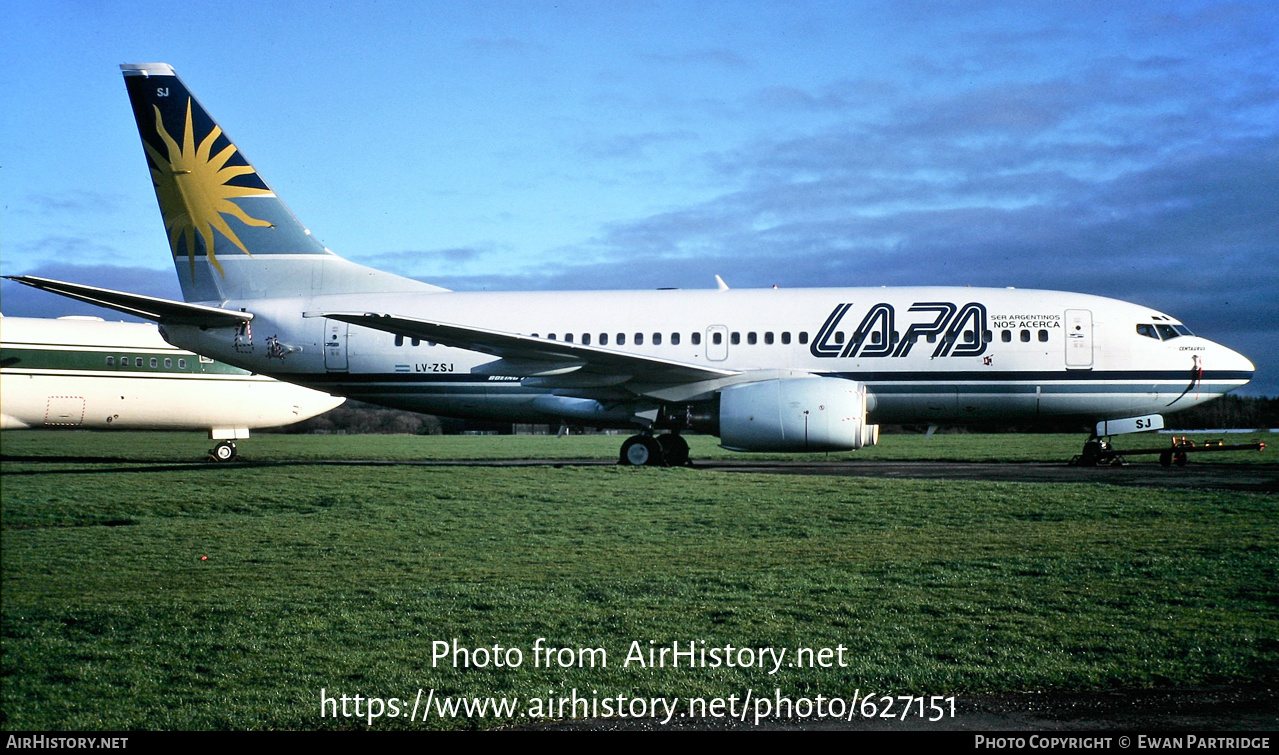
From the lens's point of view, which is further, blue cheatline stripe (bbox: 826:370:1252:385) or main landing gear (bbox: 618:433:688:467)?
main landing gear (bbox: 618:433:688:467)

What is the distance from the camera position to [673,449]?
1875cm

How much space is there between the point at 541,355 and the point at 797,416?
16.0ft

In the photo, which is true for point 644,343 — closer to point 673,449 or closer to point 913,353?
point 673,449

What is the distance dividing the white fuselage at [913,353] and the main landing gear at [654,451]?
0.46 m

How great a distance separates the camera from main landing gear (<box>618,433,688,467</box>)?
61.0ft

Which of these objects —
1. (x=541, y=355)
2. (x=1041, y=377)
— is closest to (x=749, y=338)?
(x=541, y=355)

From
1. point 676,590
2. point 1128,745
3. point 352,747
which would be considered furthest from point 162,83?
point 1128,745

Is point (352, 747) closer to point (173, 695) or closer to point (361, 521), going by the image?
point (173, 695)

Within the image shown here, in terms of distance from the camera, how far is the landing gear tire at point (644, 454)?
18.6m

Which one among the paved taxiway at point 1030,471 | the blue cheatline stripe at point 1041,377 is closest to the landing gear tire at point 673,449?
the paved taxiway at point 1030,471

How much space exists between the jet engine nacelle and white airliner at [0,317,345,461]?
12.3 meters

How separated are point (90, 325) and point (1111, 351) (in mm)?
25662

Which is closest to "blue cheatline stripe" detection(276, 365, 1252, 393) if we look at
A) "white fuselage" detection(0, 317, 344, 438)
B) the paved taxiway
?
the paved taxiway

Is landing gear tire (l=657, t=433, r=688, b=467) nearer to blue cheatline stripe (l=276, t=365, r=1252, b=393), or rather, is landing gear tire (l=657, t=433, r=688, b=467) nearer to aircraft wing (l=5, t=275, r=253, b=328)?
blue cheatline stripe (l=276, t=365, r=1252, b=393)
